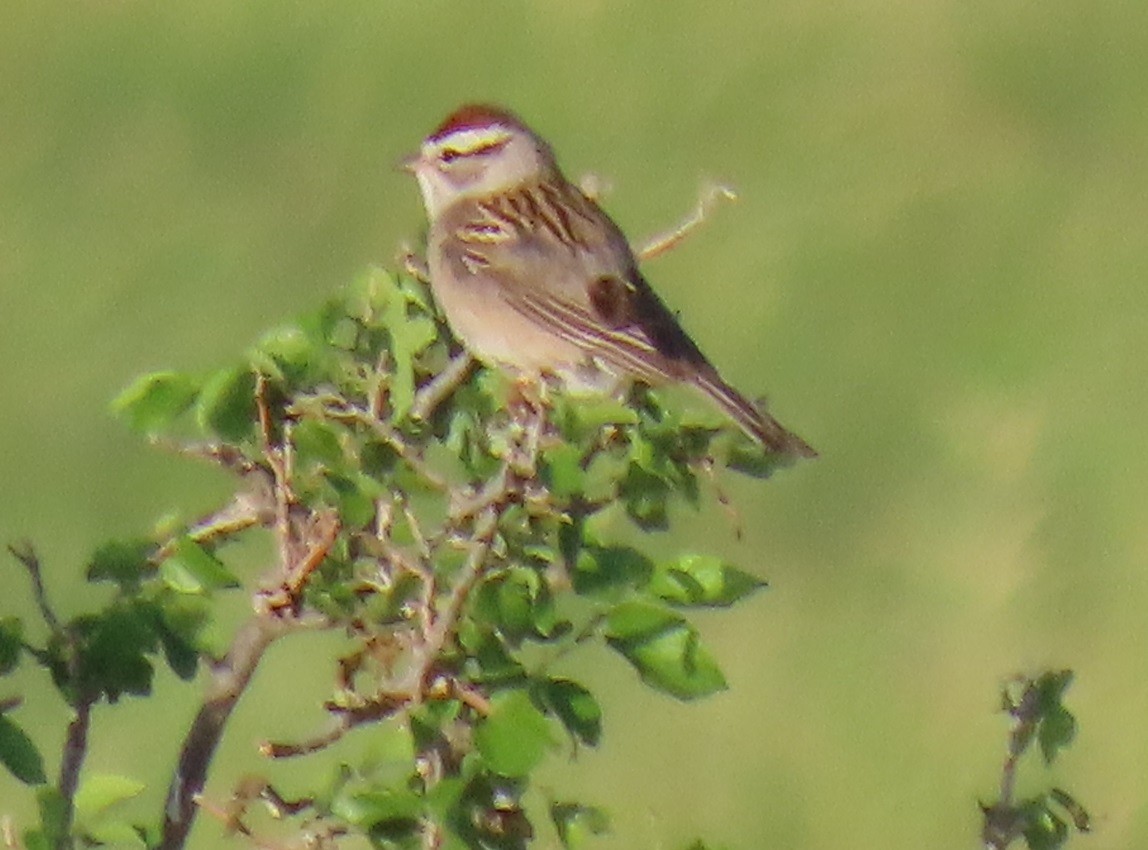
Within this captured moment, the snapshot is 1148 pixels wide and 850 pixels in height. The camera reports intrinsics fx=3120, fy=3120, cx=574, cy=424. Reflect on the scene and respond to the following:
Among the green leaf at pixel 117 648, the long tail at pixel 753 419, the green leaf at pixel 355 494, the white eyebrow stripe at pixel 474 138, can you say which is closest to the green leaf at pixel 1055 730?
the long tail at pixel 753 419

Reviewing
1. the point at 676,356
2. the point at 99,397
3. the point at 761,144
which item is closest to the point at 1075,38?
A: the point at 761,144

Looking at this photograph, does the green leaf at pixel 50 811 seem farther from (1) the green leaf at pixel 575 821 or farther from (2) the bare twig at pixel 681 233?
(2) the bare twig at pixel 681 233

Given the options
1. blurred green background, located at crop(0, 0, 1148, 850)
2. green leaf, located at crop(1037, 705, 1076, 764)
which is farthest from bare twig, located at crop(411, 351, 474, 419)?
blurred green background, located at crop(0, 0, 1148, 850)

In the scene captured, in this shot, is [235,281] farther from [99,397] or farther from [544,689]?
[544,689]

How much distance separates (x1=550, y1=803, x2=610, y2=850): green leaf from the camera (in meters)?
4.32

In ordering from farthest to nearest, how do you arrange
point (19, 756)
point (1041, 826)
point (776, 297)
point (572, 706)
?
1. point (776, 297)
2. point (1041, 826)
3. point (19, 756)
4. point (572, 706)

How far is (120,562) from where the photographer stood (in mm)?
4441

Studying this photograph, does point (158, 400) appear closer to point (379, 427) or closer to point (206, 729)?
point (379, 427)

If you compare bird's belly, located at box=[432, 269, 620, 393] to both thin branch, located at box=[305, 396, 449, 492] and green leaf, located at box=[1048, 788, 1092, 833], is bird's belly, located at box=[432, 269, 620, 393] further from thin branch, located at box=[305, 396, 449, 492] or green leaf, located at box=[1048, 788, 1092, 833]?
green leaf, located at box=[1048, 788, 1092, 833]

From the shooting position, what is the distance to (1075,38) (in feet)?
45.8

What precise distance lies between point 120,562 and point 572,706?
2.45 ft

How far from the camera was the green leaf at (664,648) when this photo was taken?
414 centimetres

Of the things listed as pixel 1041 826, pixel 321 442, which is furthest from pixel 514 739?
pixel 1041 826

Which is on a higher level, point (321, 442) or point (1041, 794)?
point (321, 442)
